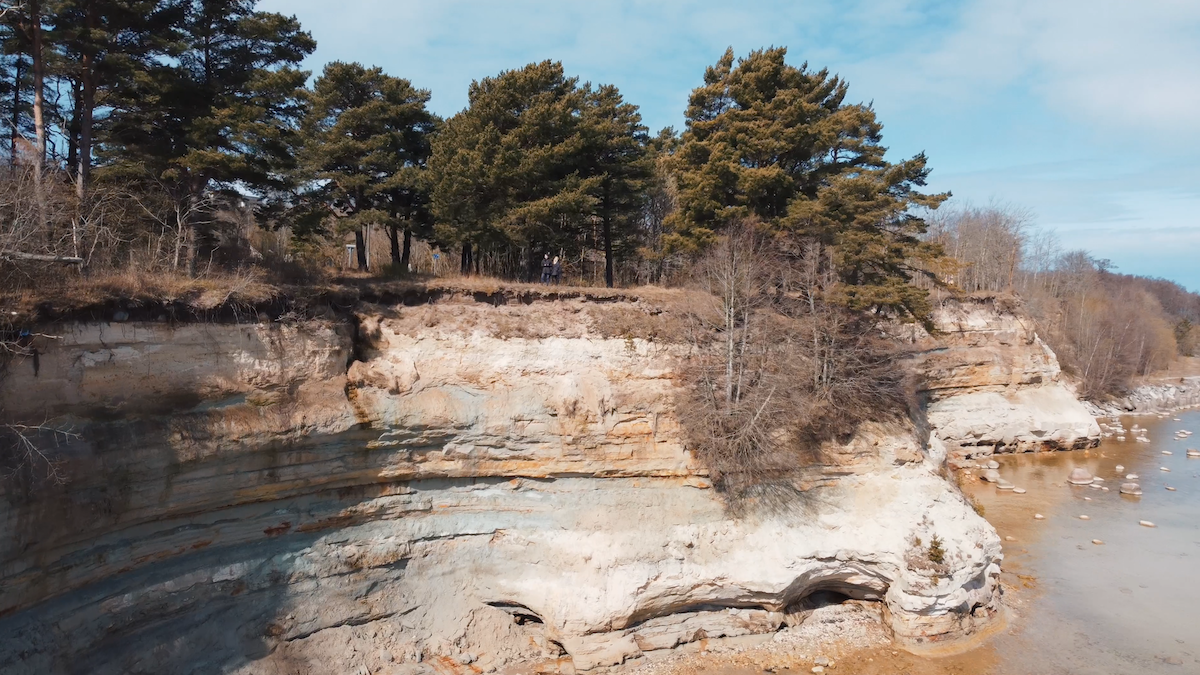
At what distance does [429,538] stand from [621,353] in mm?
6358

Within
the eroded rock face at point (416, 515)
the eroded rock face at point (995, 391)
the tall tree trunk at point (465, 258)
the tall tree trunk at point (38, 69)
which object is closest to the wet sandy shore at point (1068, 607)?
the eroded rock face at point (416, 515)

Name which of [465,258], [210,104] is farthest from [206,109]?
[465,258]

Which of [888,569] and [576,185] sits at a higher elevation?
[576,185]

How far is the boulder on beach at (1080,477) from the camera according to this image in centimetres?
2528

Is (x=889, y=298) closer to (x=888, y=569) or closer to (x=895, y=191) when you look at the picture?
(x=895, y=191)

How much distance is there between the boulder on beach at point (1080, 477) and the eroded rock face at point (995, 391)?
166 inches

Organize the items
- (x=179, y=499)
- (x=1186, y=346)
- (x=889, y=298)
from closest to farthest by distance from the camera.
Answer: (x=179, y=499) < (x=889, y=298) < (x=1186, y=346)

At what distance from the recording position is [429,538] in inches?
527

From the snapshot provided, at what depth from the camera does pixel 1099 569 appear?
17.2 meters

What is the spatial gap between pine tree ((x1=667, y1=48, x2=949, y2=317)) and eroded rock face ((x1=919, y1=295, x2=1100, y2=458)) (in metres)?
12.6

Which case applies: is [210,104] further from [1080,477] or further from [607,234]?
[1080,477]

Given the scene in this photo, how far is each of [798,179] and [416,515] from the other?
15288 millimetres

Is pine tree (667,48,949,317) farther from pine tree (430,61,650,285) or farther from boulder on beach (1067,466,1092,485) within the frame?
boulder on beach (1067,466,1092,485)

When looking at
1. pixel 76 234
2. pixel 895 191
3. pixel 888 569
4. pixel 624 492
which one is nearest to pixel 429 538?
pixel 624 492
